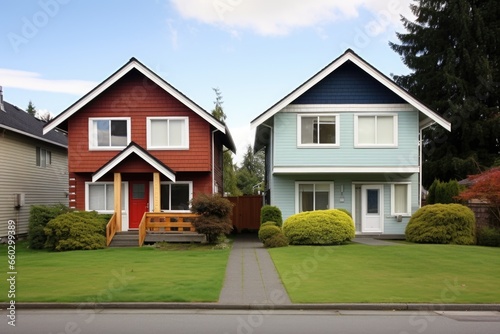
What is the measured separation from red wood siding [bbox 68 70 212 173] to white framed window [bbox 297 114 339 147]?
450cm

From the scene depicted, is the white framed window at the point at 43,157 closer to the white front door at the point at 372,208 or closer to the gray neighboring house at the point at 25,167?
the gray neighboring house at the point at 25,167

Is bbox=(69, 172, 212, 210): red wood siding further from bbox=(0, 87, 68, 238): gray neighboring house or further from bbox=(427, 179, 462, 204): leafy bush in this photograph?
bbox=(427, 179, 462, 204): leafy bush

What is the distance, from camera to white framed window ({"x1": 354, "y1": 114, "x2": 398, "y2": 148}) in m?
23.0

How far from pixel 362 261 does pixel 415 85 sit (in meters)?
25.8

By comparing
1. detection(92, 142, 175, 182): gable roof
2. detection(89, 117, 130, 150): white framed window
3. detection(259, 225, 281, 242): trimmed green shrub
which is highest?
detection(89, 117, 130, 150): white framed window

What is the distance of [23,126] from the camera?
27.0 m

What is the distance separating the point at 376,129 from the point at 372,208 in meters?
3.86

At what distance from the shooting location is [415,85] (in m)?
37.6

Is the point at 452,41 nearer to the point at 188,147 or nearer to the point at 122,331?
the point at 188,147

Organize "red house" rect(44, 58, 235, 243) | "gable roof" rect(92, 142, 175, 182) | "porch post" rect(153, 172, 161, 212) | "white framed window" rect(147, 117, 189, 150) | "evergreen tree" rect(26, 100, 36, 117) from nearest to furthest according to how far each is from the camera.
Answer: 1. "gable roof" rect(92, 142, 175, 182)
2. "porch post" rect(153, 172, 161, 212)
3. "red house" rect(44, 58, 235, 243)
4. "white framed window" rect(147, 117, 189, 150)
5. "evergreen tree" rect(26, 100, 36, 117)

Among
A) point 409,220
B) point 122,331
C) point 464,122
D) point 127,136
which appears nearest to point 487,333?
point 122,331

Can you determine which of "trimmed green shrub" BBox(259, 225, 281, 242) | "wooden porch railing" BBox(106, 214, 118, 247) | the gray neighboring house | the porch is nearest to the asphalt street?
"trimmed green shrub" BBox(259, 225, 281, 242)

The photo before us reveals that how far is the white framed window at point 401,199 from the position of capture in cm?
2358

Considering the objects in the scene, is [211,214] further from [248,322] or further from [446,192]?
[248,322]
